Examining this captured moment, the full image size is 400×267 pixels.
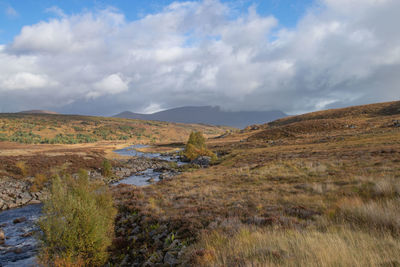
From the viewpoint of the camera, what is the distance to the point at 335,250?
15.6ft

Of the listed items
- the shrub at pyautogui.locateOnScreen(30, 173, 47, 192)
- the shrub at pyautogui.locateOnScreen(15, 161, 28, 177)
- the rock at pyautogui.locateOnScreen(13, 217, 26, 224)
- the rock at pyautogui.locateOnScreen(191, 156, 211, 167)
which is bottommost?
the rock at pyautogui.locateOnScreen(191, 156, 211, 167)

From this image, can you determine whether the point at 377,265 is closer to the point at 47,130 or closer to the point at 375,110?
the point at 375,110

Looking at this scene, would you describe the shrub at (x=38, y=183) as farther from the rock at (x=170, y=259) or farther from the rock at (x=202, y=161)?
the rock at (x=202, y=161)

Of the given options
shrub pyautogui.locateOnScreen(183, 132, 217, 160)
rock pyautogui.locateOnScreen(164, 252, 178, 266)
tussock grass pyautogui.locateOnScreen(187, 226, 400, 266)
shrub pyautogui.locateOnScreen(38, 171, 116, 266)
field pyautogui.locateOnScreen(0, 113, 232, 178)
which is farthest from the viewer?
shrub pyautogui.locateOnScreen(183, 132, 217, 160)

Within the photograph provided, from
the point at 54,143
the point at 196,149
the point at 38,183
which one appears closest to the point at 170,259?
the point at 38,183

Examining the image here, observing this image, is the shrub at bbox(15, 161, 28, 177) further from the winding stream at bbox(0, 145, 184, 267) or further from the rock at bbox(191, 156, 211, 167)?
the rock at bbox(191, 156, 211, 167)

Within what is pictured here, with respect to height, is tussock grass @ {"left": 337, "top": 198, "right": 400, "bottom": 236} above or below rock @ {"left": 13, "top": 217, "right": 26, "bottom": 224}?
above

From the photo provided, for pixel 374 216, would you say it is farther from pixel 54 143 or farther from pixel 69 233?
pixel 54 143

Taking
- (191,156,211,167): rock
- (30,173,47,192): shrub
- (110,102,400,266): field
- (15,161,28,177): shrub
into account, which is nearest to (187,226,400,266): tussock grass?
(110,102,400,266): field

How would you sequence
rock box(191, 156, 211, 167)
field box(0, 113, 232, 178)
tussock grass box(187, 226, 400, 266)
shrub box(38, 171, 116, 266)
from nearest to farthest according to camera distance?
1. tussock grass box(187, 226, 400, 266)
2. shrub box(38, 171, 116, 266)
3. field box(0, 113, 232, 178)
4. rock box(191, 156, 211, 167)

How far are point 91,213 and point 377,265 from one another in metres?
8.97

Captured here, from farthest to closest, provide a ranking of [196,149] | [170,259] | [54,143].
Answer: [54,143] < [196,149] < [170,259]

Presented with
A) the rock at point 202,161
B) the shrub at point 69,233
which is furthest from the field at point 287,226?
the rock at point 202,161

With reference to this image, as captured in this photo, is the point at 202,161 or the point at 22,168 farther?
the point at 202,161
